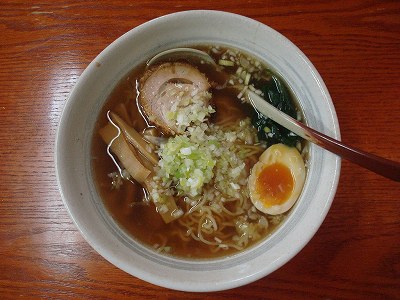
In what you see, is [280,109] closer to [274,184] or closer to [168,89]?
[274,184]

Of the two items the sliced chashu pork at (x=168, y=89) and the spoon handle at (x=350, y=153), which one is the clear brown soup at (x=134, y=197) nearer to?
the sliced chashu pork at (x=168, y=89)

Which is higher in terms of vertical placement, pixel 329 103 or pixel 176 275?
pixel 329 103

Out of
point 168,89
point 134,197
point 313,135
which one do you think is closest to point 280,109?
point 313,135

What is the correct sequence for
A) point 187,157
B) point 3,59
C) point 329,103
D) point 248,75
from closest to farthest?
point 329,103 < point 187,157 < point 248,75 < point 3,59

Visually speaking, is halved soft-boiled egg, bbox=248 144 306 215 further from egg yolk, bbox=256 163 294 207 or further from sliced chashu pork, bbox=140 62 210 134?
sliced chashu pork, bbox=140 62 210 134

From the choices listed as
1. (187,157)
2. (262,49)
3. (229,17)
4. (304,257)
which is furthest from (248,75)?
(304,257)

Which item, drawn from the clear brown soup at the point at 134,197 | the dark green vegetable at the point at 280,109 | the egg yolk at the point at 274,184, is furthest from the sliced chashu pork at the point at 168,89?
the egg yolk at the point at 274,184

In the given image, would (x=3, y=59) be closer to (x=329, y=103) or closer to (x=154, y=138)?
(x=154, y=138)
